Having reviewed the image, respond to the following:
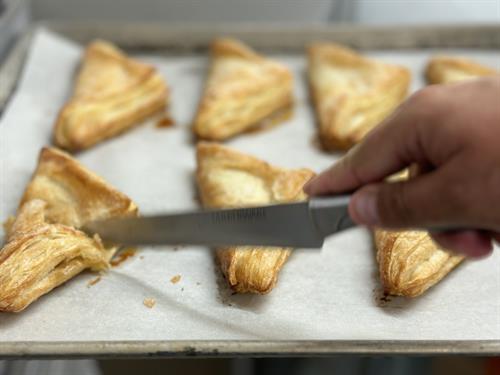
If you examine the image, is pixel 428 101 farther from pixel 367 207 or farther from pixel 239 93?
pixel 239 93

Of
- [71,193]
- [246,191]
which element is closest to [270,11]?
[246,191]

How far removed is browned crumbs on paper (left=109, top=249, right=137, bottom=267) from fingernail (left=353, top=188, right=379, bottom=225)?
740mm

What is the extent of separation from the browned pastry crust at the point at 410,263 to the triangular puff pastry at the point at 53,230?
1.96ft

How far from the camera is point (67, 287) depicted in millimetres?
1471

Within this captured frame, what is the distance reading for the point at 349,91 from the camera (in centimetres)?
217

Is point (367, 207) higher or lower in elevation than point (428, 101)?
lower

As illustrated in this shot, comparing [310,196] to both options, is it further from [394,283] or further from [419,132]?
[394,283]

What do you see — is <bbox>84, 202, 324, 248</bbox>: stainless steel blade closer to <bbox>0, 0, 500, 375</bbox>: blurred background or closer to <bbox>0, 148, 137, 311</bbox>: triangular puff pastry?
<bbox>0, 148, 137, 311</bbox>: triangular puff pastry

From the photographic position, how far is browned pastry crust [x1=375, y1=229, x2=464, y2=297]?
142 cm

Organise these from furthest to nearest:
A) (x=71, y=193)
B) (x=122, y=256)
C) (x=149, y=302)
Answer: (x=71, y=193), (x=122, y=256), (x=149, y=302)

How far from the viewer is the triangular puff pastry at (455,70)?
7.26ft

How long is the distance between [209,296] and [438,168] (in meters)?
0.70

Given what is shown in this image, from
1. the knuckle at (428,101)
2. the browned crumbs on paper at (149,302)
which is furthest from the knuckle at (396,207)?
the browned crumbs on paper at (149,302)

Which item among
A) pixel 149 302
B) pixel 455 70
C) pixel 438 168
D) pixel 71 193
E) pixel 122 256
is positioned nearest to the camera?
pixel 438 168
